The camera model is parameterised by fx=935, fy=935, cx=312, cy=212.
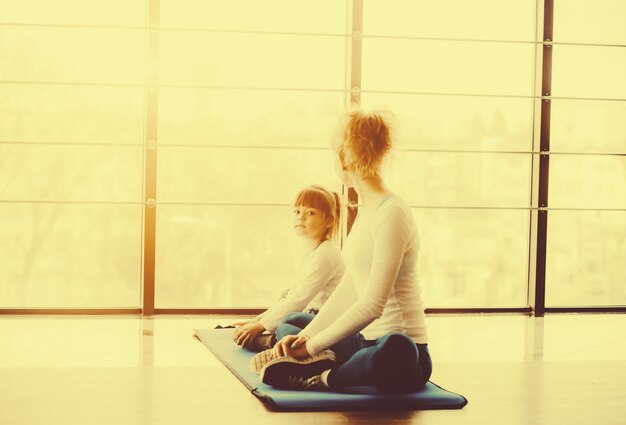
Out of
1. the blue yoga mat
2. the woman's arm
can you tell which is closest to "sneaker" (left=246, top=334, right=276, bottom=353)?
the blue yoga mat

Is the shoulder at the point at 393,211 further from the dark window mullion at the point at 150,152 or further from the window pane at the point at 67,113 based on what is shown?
the window pane at the point at 67,113

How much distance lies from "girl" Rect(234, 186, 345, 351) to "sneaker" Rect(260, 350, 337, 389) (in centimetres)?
75

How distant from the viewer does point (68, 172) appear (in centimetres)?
473

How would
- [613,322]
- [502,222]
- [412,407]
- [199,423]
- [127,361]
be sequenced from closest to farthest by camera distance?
1. [199,423]
2. [412,407]
3. [127,361]
4. [613,322]
5. [502,222]

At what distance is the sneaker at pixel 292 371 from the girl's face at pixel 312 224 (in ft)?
2.86

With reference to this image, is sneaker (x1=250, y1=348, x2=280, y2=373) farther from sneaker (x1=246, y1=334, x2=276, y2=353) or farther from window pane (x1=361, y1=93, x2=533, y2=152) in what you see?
window pane (x1=361, y1=93, x2=533, y2=152)

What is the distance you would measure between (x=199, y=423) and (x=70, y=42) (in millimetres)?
3078

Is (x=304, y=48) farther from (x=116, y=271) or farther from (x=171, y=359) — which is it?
(x=171, y=359)

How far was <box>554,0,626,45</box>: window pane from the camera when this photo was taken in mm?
4590

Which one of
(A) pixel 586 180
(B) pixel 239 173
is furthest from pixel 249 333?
(A) pixel 586 180

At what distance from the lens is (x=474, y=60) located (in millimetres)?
4703

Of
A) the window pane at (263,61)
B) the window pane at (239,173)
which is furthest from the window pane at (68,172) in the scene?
the window pane at (263,61)

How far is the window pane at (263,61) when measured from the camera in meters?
4.52

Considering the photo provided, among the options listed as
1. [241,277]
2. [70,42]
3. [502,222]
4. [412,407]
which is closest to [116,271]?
[241,277]
